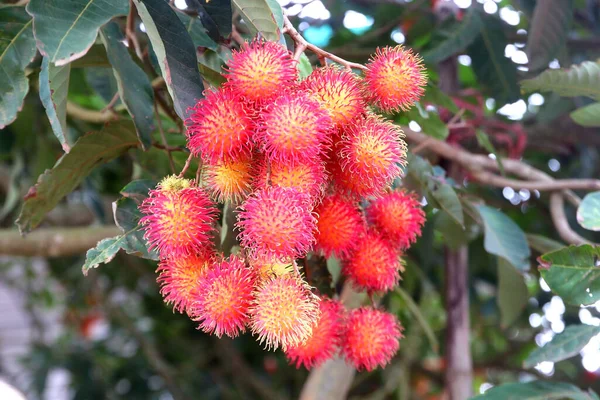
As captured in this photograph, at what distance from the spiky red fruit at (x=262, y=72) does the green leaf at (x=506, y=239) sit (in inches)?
23.4

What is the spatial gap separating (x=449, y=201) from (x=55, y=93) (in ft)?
2.03

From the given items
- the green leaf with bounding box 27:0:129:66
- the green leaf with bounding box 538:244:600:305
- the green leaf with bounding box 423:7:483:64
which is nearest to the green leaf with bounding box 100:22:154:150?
the green leaf with bounding box 27:0:129:66

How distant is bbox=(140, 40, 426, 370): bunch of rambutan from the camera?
68 cm

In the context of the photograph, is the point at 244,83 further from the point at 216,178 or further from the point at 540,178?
the point at 540,178

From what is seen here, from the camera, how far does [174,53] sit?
773 mm

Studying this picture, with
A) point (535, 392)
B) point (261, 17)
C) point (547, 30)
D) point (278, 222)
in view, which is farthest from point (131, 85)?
point (547, 30)

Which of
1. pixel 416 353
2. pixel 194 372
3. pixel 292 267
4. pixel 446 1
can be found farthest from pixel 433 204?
pixel 194 372

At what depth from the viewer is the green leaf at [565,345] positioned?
984 millimetres

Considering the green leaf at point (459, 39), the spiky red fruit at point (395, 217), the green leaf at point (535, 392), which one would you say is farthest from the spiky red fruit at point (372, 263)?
the green leaf at point (459, 39)

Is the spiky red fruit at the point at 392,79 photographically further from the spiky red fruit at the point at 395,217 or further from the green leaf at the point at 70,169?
the green leaf at the point at 70,169

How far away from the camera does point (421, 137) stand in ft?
4.24

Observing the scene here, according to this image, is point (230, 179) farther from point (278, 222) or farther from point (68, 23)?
point (68, 23)

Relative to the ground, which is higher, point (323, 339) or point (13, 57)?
point (13, 57)

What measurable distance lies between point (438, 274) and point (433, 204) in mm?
1533
